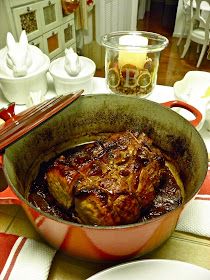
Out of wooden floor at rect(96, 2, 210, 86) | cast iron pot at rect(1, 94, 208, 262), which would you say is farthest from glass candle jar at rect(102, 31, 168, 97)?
wooden floor at rect(96, 2, 210, 86)

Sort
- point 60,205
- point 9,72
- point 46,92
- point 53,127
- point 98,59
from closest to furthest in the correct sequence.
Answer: point 60,205
point 53,127
point 9,72
point 46,92
point 98,59

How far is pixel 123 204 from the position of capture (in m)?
0.46

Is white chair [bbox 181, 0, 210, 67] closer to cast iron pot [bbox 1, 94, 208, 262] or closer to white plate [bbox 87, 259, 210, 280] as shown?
cast iron pot [bbox 1, 94, 208, 262]

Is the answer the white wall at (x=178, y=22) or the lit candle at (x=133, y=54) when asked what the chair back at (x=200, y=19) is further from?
the lit candle at (x=133, y=54)

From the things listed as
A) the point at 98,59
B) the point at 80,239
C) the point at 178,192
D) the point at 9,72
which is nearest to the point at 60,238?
the point at 80,239

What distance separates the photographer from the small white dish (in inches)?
31.6

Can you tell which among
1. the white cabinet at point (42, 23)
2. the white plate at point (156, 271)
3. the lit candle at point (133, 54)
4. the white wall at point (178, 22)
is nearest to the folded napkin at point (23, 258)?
the white plate at point (156, 271)

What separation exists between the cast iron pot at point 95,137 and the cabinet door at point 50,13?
0.92 metres

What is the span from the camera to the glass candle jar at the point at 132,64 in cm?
88

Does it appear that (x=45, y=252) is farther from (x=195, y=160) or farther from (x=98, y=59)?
(x=98, y=59)

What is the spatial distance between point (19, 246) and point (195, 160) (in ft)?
1.26

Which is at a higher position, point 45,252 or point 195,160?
point 195,160

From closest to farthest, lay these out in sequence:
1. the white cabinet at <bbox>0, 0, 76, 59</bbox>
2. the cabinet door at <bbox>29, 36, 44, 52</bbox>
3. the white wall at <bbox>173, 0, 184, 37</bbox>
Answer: the white cabinet at <bbox>0, 0, 76, 59</bbox> → the cabinet door at <bbox>29, 36, 44, 52</bbox> → the white wall at <bbox>173, 0, 184, 37</bbox>

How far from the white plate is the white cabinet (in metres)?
1.08
